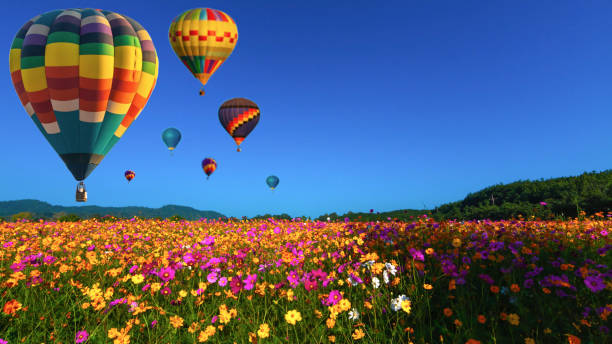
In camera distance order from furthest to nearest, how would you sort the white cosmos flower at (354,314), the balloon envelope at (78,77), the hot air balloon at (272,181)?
the hot air balloon at (272,181), the balloon envelope at (78,77), the white cosmos flower at (354,314)

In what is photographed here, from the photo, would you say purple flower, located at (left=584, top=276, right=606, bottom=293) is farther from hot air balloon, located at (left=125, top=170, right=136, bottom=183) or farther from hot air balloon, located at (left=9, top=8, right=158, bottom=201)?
hot air balloon, located at (left=125, top=170, right=136, bottom=183)

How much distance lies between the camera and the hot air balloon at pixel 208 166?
5097cm

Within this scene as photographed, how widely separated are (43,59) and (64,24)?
90.0 inches

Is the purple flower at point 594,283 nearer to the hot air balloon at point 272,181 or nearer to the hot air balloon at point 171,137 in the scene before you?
the hot air balloon at point 171,137

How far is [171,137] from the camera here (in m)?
44.5

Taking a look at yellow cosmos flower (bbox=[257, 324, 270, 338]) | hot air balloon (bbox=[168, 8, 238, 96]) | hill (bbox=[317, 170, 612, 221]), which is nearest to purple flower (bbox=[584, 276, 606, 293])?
yellow cosmos flower (bbox=[257, 324, 270, 338])

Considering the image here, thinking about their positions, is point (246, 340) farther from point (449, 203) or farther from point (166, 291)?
point (449, 203)

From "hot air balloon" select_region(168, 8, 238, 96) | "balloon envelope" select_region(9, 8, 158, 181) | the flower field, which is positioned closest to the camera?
the flower field

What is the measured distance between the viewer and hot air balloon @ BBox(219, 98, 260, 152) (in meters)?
38.6

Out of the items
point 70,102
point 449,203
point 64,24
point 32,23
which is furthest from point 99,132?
point 449,203

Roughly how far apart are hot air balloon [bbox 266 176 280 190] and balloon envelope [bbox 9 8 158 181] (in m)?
39.2

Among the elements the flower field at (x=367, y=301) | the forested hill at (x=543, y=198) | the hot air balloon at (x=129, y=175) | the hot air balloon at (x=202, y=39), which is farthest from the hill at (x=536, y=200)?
the hot air balloon at (x=129, y=175)

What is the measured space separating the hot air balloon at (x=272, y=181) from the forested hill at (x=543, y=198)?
124 feet

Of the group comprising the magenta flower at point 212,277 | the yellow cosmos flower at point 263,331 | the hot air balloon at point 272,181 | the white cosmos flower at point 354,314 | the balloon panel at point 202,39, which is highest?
the balloon panel at point 202,39
